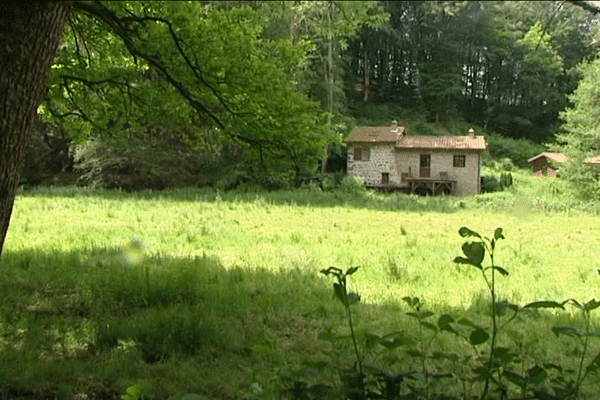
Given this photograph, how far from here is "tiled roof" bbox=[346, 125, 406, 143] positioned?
4172 centimetres

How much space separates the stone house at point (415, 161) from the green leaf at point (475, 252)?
1559 inches

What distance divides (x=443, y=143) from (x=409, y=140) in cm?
277

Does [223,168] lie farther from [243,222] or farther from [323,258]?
[323,258]

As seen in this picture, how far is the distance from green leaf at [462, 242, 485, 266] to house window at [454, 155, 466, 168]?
40970 mm

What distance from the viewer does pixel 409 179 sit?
136ft

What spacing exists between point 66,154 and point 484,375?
37.6m

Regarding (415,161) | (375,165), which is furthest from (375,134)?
(415,161)

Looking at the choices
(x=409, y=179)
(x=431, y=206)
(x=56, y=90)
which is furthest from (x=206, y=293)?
(x=409, y=179)

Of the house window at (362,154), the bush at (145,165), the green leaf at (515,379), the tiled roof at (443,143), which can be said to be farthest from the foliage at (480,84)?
the green leaf at (515,379)

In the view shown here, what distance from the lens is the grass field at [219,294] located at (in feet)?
12.6

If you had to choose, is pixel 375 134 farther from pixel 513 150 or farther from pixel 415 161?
pixel 513 150

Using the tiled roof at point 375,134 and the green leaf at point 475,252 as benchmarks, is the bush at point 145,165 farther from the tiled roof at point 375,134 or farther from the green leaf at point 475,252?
the green leaf at point 475,252

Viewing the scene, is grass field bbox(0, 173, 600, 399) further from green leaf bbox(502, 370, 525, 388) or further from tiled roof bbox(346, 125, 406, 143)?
tiled roof bbox(346, 125, 406, 143)

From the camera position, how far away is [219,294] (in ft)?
19.7
